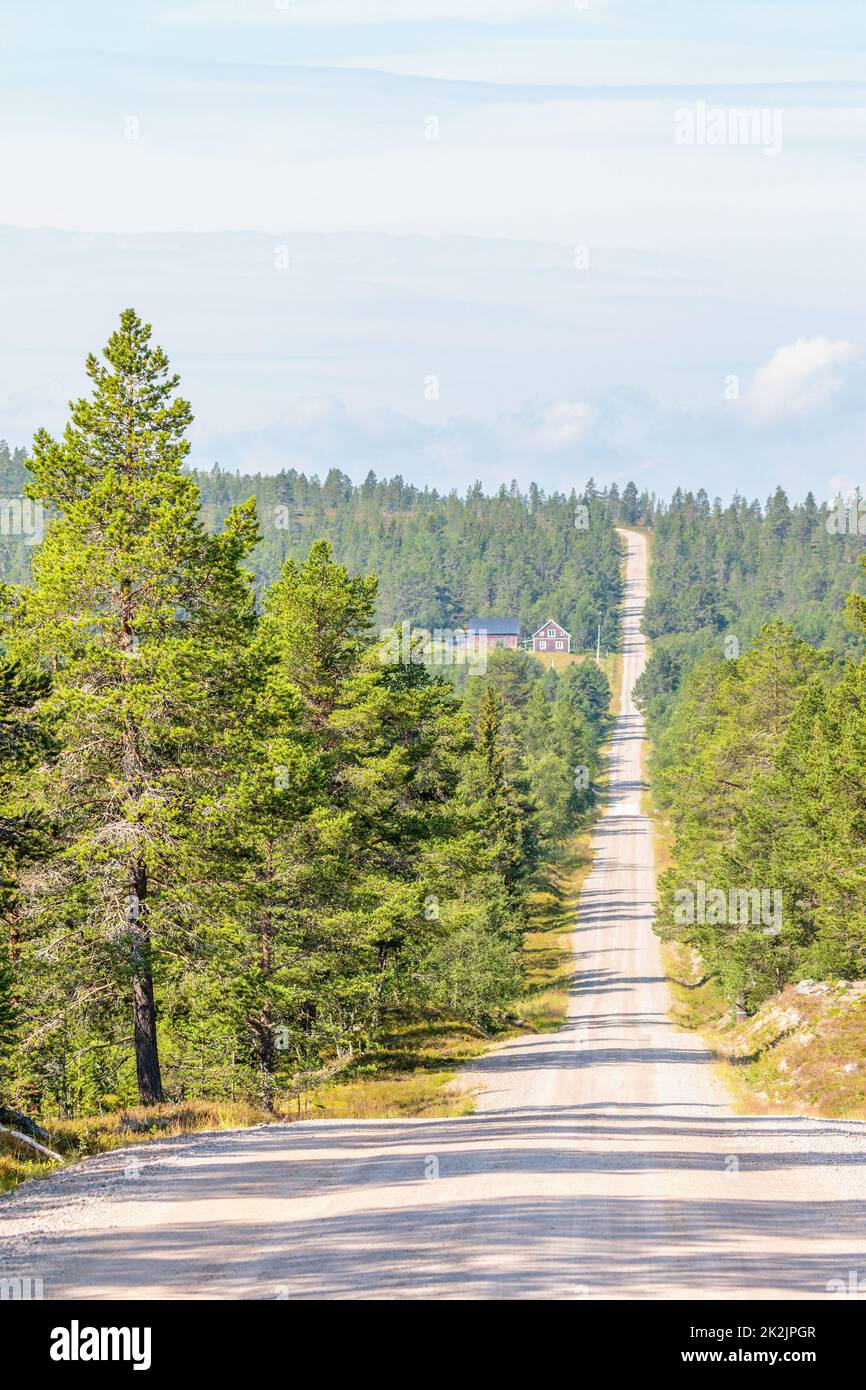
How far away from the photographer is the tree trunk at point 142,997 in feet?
76.3

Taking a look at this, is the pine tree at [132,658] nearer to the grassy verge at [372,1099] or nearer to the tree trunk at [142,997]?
the tree trunk at [142,997]

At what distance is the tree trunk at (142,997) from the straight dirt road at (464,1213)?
2.95 m

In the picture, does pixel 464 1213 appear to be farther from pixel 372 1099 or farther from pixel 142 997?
pixel 372 1099

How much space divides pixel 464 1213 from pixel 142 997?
10677mm

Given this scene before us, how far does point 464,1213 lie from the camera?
578 inches

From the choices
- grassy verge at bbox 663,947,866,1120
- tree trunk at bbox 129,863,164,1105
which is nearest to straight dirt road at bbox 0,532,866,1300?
tree trunk at bbox 129,863,164,1105

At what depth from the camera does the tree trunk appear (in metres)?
23.3

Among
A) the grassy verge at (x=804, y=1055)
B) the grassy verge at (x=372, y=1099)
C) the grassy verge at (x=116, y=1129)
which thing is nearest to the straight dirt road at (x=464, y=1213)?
the grassy verge at (x=116, y=1129)

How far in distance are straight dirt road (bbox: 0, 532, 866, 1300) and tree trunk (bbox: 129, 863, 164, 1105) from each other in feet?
9.68
